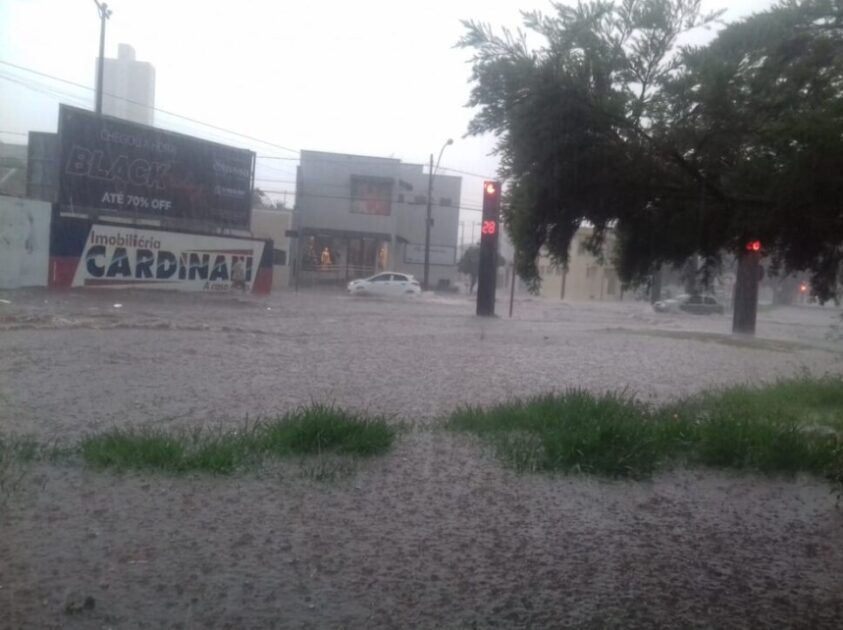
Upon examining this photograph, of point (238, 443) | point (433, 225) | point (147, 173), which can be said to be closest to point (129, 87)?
point (147, 173)

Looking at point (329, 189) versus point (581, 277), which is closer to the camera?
point (581, 277)

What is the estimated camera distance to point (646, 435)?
9.60 m

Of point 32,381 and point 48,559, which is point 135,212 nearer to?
point 32,381

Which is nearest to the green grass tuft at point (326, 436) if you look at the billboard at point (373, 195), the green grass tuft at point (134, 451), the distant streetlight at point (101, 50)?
the green grass tuft at point (134, 451)

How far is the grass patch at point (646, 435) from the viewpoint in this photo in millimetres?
8992

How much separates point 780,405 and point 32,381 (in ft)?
32.8

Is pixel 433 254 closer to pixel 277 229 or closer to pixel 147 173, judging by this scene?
pixel 277 229

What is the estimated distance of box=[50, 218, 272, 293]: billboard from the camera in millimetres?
32469

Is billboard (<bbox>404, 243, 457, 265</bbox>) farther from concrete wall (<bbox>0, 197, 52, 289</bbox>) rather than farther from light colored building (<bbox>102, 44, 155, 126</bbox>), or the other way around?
concrete wall (<bbox>0, 197, 52, 289</bbox>)

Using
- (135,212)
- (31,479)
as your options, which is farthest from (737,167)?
(135,212)

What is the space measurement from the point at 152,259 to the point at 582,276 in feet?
52.2

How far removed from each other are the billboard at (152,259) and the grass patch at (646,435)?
78.5ft

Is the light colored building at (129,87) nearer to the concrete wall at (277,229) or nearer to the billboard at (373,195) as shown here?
the concrete wall at (277,229)

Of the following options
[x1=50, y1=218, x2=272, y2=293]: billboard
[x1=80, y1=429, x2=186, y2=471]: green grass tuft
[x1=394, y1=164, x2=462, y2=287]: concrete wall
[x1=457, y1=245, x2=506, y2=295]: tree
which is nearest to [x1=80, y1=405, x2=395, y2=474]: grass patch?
[x1=80, y1=429, x2=186, y2=471]: green grass tuft
